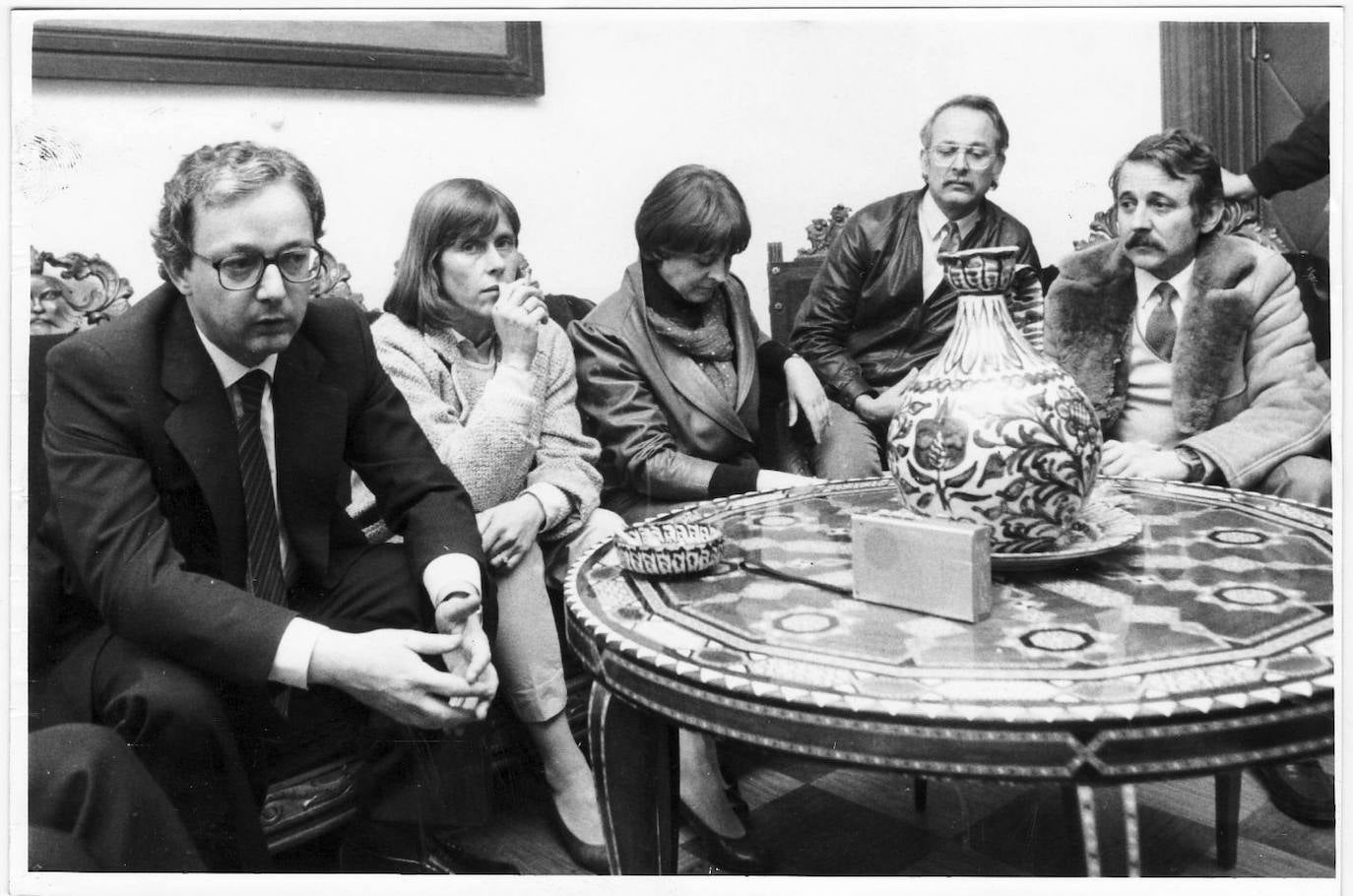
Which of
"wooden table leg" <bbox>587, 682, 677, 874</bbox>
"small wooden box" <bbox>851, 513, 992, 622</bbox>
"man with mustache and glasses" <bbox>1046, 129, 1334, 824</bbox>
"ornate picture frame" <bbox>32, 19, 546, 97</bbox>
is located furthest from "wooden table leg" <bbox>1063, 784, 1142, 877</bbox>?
"ornate picture frame" <bbox>32, 19, 546, 97</bbox>

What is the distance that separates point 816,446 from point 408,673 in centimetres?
103

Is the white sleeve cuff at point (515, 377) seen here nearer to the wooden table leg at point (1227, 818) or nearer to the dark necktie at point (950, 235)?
the dark necktie at point (950, 235)

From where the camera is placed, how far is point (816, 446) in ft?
5.97

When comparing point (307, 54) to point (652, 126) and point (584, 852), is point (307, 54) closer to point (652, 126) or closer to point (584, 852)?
point (652, 126)

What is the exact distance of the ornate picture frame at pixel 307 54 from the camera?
114 centimetres

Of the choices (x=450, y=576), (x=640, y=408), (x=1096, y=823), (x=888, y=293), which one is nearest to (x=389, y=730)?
(x=450, y=576)

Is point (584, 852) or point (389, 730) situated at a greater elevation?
point (389, 730)

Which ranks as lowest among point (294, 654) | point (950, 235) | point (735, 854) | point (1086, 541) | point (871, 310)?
point (735, 854)

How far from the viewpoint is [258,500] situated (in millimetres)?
1100

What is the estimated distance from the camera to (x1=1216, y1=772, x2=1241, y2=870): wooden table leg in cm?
120

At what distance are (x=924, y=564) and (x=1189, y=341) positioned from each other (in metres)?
0.98

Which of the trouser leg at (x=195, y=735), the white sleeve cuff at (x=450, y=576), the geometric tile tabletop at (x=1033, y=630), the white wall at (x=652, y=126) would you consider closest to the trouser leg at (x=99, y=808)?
the trouser leg at (x=195, y=735)

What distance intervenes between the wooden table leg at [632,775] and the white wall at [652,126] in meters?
0.76

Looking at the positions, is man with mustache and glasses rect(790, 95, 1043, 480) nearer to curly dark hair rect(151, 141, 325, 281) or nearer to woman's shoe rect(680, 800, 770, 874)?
woman's shoe rect(680, 800, 770, 874)
